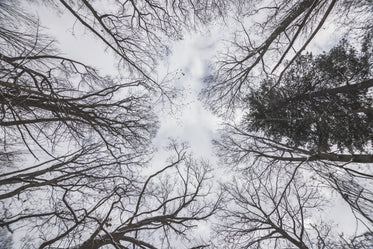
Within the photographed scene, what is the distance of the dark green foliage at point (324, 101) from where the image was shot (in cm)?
639

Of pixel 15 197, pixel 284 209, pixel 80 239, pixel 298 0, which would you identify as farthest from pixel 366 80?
pixel 15 197

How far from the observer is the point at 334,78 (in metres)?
7.11

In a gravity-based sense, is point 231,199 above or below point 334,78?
below

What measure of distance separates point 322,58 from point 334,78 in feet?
3.16

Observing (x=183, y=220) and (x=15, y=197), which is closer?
(x=15, y=197)

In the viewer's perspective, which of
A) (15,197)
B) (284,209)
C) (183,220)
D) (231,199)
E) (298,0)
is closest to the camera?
(15,197)

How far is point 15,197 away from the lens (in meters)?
4.24

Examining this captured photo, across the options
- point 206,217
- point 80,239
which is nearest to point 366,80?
point 206,217

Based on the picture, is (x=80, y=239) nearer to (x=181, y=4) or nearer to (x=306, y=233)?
(x=181, y=4)

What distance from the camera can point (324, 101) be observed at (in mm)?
7129

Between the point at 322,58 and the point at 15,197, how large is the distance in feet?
37.0

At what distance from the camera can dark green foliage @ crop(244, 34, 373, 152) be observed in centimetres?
639

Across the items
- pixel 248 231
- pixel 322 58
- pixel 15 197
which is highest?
pixel 322 58

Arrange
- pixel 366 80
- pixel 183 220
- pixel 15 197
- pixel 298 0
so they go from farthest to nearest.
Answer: pixel 183 220 → pixel 366 80 → pixel 298 0 → pixel 15 197
